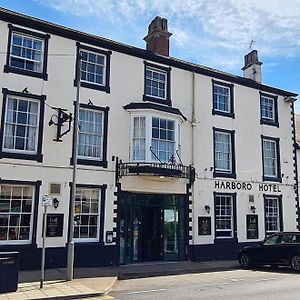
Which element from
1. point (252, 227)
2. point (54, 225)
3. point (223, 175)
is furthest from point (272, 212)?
point (54, 225)

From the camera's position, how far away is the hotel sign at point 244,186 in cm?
1989

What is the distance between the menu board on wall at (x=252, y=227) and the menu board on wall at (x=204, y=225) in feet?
8.65

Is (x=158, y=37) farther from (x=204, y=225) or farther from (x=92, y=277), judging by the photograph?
(x=92, y=277)

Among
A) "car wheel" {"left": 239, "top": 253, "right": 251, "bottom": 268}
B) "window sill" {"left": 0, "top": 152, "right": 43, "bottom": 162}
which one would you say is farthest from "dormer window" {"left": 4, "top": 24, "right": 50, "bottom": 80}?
"car wheel" {"left": 239, "top": 253, "right": 251, "bottom": 268}

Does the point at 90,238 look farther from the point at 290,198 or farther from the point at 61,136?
the point at 290,198

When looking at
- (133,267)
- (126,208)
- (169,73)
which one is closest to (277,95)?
(169,73)

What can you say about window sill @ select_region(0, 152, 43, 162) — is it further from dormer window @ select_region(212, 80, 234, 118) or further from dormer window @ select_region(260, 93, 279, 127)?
dormer window @ select_region(260, 93, 279, 127)

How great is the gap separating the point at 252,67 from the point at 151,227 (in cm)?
1259

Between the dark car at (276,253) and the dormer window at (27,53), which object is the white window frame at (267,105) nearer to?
the dark car at (276,253)

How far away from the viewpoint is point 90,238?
16.3 metres

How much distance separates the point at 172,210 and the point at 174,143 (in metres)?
3.19

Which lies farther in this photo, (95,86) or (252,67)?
(252,67)

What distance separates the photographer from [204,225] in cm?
1900

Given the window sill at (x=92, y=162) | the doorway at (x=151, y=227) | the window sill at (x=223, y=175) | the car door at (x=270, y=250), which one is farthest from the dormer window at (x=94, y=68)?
the car door at (x=270, y=250)
